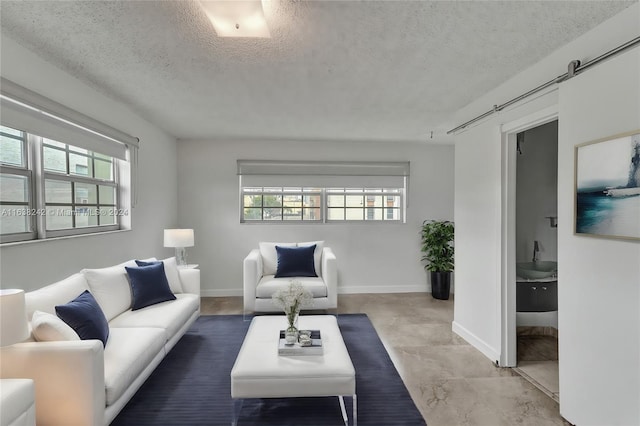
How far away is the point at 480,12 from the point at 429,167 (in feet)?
11.8

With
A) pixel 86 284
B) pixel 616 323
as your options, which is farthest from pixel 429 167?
pixel 86 284

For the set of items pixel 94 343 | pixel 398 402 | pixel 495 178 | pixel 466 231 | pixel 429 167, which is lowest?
pixel 398 402

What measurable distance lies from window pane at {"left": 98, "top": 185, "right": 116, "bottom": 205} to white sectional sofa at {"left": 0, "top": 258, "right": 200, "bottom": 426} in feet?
2.78

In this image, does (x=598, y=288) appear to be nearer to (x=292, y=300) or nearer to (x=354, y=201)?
(x=292, y=300)

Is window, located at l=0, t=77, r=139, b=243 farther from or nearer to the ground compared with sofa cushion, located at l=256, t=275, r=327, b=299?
farther from the ground

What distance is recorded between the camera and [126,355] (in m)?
2.04

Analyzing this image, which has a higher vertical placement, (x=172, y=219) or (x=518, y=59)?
(x=518, y=59)

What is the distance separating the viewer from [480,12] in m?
1.72

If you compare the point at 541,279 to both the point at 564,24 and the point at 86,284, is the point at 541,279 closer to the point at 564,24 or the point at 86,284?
the point at 564,24

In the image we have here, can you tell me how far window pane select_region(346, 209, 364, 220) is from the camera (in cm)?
514

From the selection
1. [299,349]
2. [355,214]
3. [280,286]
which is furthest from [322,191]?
[299,349]

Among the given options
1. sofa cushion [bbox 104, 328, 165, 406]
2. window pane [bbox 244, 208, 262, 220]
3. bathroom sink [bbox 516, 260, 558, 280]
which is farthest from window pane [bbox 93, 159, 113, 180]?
bathroom sink [bbox 516, 260, 558, 280]

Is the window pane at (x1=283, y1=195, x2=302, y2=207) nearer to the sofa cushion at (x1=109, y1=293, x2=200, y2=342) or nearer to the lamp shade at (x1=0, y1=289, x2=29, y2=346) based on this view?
the sofa cushion at (x1=109, y1=293, x2=200, y2=342)

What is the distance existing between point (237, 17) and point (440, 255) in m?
4.27
